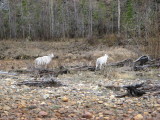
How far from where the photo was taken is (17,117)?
4.22 meters

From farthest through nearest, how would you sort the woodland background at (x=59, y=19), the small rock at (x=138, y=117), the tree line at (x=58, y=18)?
the tree line at (x=58, y=18)
the woodland background at (x=59, y=19)
the small rock at (x=138, y=117)

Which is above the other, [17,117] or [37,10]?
[37,10]

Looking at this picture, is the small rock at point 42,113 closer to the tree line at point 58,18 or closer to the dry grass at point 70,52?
the dry grass at point 70,52

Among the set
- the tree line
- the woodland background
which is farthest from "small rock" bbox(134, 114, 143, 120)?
the tree line

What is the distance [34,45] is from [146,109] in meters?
23.6

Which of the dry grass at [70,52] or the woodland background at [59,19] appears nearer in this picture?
the dry grass at [70,52]

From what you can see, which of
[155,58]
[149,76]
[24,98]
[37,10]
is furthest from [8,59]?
[37,10]

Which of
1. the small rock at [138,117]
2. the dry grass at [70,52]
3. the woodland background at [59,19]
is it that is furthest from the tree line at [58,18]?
the small rock at [138,117]

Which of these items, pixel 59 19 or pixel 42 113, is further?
pixel 59 19

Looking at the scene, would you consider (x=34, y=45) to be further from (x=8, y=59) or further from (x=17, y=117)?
(x=17, y=117)

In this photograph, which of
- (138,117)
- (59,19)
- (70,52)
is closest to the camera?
(138,117)

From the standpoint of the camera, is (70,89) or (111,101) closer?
(111,101)

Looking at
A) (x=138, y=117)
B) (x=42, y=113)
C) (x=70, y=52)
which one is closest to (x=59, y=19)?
(x=70, y=52)

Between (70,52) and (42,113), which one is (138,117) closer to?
(42,113)
